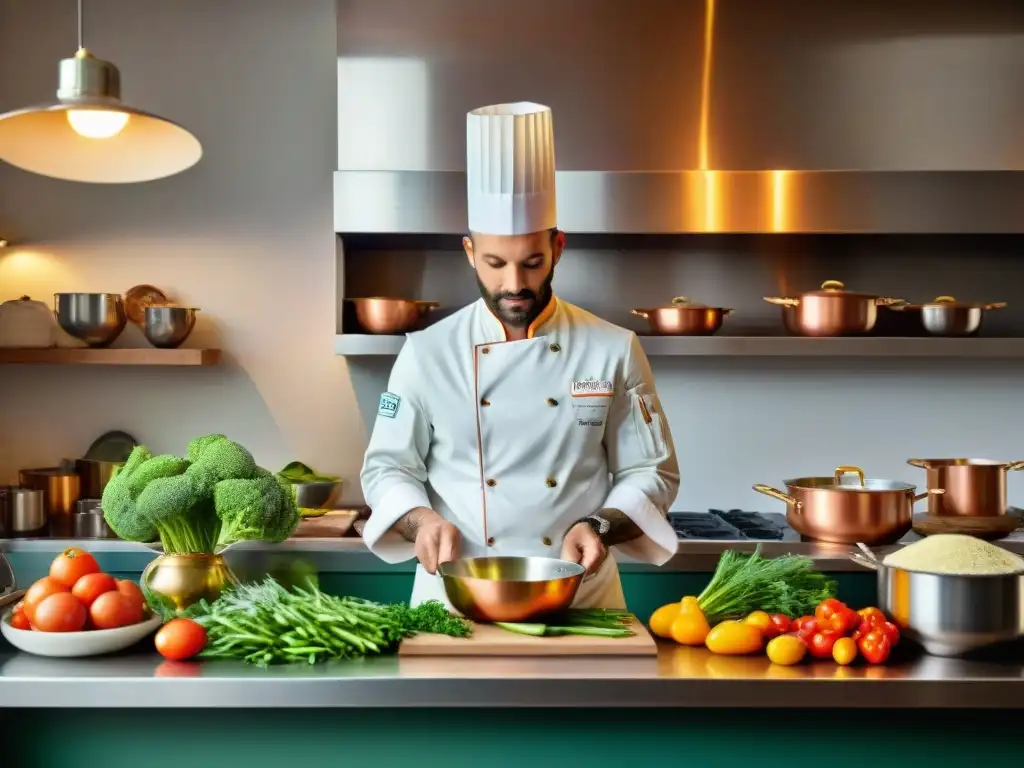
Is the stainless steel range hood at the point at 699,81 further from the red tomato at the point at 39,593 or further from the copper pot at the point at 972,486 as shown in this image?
the red tomato at the point at 39,593

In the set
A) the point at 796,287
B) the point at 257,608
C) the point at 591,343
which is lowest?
the point at 257,608

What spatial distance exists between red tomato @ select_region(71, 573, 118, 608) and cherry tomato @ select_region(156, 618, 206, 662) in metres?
0.14

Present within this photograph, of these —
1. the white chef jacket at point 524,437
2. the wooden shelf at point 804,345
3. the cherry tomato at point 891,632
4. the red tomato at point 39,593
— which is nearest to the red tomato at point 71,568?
the red tomato at point 39,593

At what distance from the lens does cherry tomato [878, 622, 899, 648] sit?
1.79 m

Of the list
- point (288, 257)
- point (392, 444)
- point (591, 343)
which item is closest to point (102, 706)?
point (392, 444)

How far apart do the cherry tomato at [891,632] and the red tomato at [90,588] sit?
1.34 m

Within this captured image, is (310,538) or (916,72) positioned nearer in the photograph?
(310,538)

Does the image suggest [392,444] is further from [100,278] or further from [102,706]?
[100,278]

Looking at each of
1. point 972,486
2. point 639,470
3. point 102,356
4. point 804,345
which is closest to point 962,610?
point 639,470

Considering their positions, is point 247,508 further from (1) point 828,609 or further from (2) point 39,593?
(1) point 828,609

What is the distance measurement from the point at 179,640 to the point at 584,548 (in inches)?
29.7

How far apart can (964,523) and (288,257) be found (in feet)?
8.36

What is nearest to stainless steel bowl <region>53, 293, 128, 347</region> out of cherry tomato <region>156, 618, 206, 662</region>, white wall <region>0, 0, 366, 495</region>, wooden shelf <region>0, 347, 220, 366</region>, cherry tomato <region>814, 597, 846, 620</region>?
wooden shelf <region>0, 347, 220, 366</region>

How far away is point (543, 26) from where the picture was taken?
3.63 m
